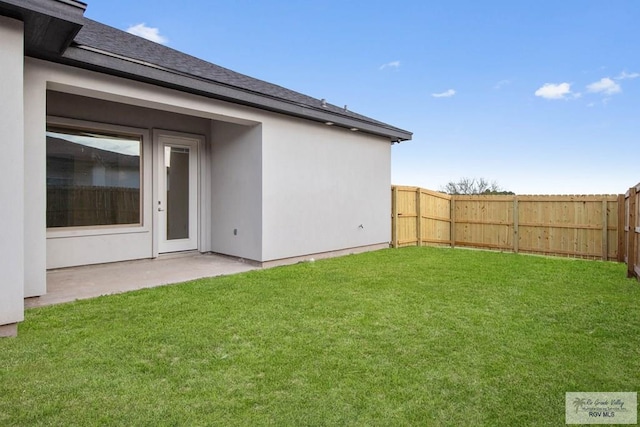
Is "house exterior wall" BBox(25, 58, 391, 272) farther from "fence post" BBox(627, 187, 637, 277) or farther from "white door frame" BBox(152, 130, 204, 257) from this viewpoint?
"fence post" BBox(627, 187, 637, 277)

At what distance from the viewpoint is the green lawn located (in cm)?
216

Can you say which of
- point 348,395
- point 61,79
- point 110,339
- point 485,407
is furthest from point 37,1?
point 485,407

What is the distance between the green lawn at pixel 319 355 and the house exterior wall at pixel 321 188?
2.11 meters

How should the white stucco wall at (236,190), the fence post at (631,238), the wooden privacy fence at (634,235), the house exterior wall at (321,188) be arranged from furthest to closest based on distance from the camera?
the house exterior wall at (321,188), the white stucco wall at (236,190), the fence post at (631,238), the wooden privacy fence at (634,235)

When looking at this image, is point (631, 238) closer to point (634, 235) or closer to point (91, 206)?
point (634, 235)

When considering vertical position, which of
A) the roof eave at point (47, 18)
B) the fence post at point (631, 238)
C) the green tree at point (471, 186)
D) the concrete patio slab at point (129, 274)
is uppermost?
the roof eave at point (47, 18)

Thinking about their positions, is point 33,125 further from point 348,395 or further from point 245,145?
point 348,395

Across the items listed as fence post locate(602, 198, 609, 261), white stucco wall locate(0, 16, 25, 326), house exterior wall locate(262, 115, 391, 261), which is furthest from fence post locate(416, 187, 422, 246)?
white stucco wall locate(0, 16, 25, 326)

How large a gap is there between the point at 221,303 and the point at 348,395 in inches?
99.1

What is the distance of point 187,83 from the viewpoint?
18.1 ft

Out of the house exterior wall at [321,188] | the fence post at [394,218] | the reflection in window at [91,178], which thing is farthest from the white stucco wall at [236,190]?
the fence post at [394,218]

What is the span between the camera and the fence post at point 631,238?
624cm

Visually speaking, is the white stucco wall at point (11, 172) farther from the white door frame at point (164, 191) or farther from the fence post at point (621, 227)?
the fence post at point (621, 227)

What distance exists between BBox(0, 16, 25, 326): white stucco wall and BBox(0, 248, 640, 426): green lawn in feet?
1.40
